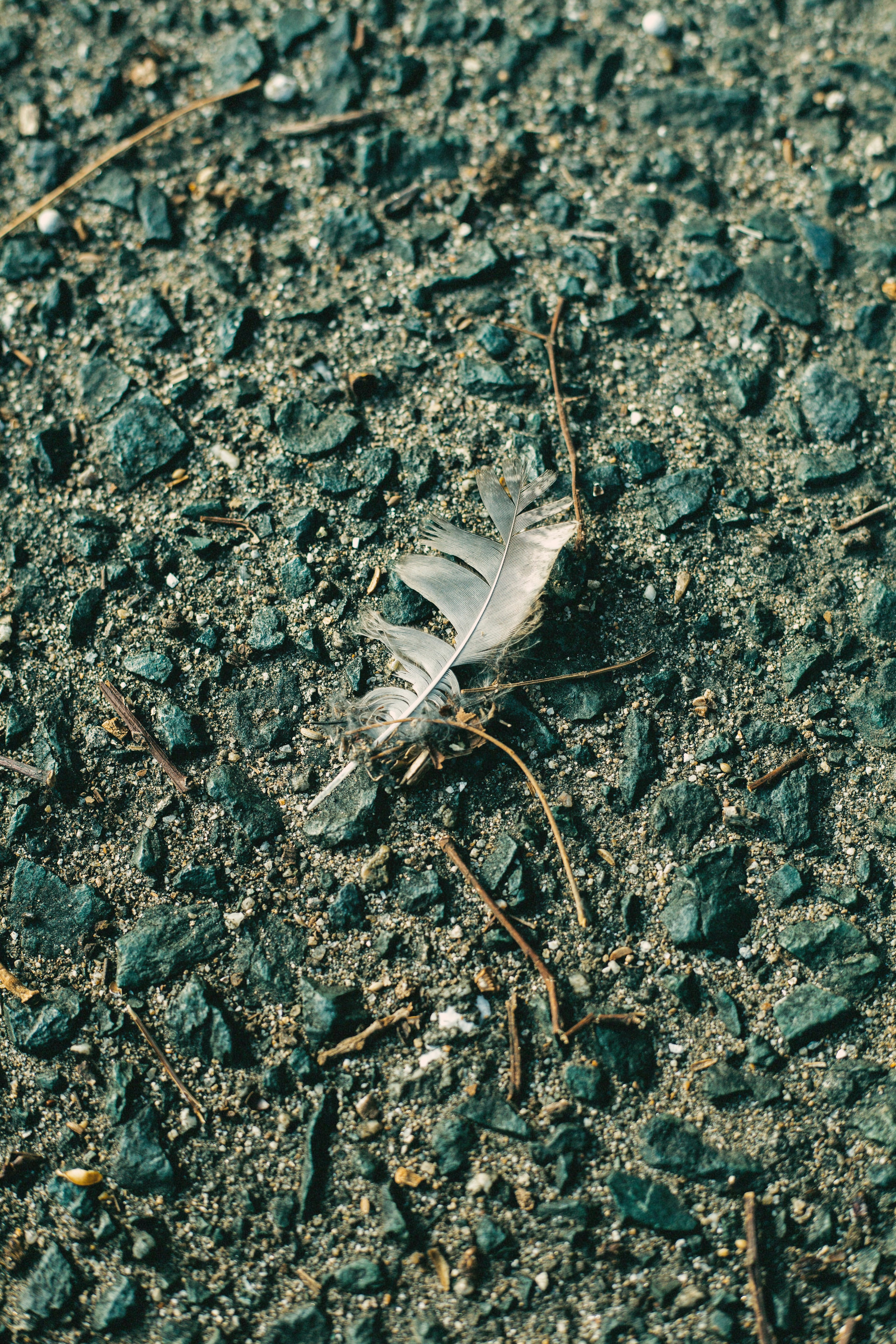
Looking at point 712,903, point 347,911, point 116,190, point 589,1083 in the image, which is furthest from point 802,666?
point 116,190

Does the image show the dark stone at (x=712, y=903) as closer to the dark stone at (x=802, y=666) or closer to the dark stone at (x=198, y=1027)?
the dark stone at (x=802, y=666)

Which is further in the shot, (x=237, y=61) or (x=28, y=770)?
(x=237, y=61)

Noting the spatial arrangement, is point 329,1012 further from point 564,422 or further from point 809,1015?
point 564,422

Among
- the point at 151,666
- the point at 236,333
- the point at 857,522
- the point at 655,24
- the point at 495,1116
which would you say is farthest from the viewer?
the point at 655,24

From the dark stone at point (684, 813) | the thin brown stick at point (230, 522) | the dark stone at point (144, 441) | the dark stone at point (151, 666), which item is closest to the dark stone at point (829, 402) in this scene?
the dark stone at point (684, 813)

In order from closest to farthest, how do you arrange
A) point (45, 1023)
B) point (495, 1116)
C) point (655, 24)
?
point (495, 1116) → point (45, 1023) → point (655, 24)

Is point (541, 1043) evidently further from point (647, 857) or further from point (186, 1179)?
point (186, 1179)

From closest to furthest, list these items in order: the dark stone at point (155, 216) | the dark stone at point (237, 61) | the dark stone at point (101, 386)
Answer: the dark stone at point (101, 386) → the dark stone at point (155, 216) → the dark stone at point (237, 61)
